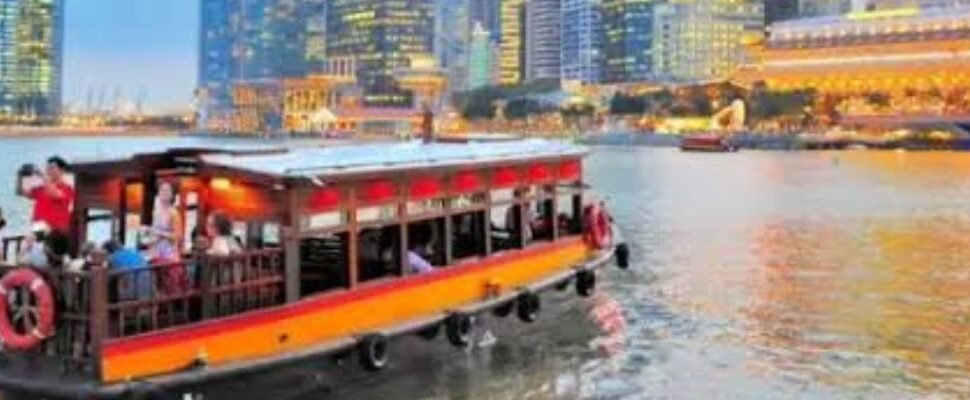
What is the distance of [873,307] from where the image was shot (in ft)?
73.1

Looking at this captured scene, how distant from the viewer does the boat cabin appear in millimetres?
11852

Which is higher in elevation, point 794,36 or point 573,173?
point 794,36

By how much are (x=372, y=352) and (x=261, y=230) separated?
177cm

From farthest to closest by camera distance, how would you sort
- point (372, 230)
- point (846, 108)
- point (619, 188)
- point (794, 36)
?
point (794, 36)
point (846, 108)
point (619, 188)
point (372, 230)

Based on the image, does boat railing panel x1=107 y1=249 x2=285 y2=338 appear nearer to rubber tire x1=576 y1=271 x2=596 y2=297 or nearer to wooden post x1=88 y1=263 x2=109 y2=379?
wooden post x1=88 y1=263 x2=109 y2=379

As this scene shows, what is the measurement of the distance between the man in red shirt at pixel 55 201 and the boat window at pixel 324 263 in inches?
97.5

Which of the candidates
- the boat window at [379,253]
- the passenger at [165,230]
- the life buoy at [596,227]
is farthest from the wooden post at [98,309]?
the life buoy at [596,227]

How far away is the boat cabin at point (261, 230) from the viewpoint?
11852 mm

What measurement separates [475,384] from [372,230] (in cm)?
210

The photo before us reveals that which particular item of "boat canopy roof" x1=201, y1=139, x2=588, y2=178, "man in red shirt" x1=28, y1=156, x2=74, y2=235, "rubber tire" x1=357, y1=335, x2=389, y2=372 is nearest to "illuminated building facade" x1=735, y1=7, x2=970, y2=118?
"boat canopy roof" x1=201, y1=139, x2=588, y2=178

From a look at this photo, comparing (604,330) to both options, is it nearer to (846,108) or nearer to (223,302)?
(223,302)

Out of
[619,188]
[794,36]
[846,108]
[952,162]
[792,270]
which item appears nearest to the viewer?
[792,270]

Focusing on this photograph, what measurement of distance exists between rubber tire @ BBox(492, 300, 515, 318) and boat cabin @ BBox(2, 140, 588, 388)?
0.60m

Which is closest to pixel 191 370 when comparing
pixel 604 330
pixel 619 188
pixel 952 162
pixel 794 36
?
pixel 604 330
